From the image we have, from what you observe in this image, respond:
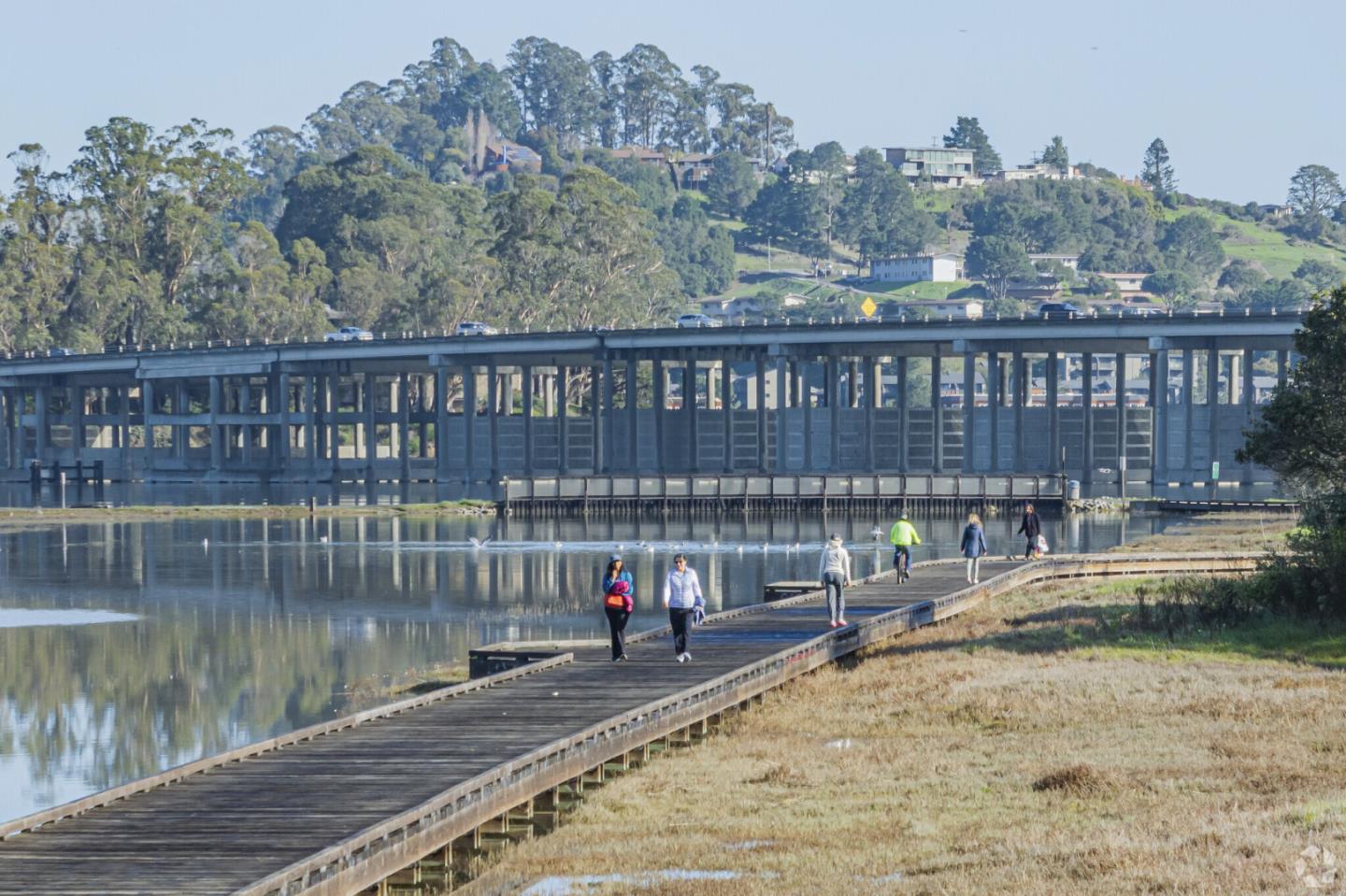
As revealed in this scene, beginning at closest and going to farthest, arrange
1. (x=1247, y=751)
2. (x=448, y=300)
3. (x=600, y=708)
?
(x=1247, y=751)
(x=600, y=708)
(x=448, y=300)

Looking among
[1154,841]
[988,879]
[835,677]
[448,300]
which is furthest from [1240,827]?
[448,300]

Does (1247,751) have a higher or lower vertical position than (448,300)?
lower

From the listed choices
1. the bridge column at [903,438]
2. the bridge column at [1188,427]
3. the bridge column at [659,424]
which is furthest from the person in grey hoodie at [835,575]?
the bridge column at [659,424]

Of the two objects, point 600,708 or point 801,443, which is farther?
point 801,443

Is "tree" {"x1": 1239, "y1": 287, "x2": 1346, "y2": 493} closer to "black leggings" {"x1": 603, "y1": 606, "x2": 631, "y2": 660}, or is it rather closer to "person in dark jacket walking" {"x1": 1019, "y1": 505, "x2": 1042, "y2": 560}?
"person in dark jacket walking" {"x1": 1019, "y1": 505, "x2": 1042, "y2": 560}

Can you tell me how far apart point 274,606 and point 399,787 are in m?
36.9

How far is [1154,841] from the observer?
20516 millimetres

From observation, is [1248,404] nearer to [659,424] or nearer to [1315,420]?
[659,424]

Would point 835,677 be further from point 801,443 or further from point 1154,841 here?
point 801,443

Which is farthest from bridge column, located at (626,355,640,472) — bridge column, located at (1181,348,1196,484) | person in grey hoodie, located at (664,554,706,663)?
person in grey hoodie, located at (664,554,706,663)

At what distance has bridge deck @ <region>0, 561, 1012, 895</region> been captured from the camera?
19.2m

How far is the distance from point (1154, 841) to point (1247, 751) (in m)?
5.53

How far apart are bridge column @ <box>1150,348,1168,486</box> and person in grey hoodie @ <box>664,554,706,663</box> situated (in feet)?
317

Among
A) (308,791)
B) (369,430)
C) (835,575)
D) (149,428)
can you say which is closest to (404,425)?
(369,430)
